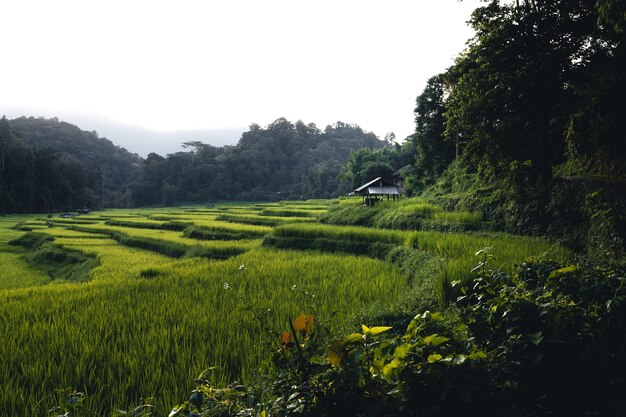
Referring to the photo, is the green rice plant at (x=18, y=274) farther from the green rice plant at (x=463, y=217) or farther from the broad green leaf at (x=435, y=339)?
the green rice plant at (x=463, y=217)

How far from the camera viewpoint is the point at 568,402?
252 cm

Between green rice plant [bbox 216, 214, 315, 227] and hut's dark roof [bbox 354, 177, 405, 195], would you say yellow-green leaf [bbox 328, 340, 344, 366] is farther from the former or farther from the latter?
hut's dark roof [bbox 354, 177, 405, 195]

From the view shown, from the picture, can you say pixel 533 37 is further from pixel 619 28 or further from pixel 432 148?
pixel 432 148

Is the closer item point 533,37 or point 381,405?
point 381,405

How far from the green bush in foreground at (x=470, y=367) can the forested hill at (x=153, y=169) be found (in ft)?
167

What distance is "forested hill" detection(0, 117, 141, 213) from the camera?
4306 cm

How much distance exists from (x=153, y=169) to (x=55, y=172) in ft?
50.8

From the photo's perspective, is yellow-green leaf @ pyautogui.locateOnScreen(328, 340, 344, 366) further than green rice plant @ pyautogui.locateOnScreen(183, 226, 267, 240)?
No

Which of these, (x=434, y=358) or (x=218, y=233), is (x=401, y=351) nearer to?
(x=434, y=358)

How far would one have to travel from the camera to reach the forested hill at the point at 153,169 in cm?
4491

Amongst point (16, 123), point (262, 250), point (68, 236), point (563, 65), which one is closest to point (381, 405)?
point (563, 65)

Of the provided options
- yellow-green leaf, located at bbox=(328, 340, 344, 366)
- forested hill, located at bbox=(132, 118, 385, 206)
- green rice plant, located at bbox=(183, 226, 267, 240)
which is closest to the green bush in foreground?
yellow-green leaf, located at bbox=(328, 340, 344, 366)

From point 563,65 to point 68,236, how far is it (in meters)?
21.1

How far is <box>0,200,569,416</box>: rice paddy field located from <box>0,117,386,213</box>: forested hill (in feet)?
135
